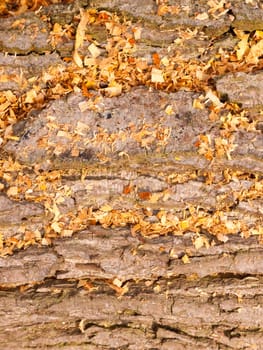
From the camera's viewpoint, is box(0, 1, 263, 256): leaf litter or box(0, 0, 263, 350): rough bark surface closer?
box(0, 0, 263, 350): rough bark surface

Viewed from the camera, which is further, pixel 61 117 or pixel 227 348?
pixel 61 117

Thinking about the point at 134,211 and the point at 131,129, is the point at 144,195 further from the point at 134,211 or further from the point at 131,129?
the point at 131,129

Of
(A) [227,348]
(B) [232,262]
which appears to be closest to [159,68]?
(B) [232,262]

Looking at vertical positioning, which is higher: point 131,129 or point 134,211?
point 131,129

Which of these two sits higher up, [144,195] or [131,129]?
[131,129]

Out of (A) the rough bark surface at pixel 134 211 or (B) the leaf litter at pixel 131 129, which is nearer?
(A) the rough bark surface at pixel 134 211

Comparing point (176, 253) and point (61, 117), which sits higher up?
point (61, 117)

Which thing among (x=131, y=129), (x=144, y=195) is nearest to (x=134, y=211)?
(x=144, y=195)

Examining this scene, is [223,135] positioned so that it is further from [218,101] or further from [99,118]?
[99,118]
